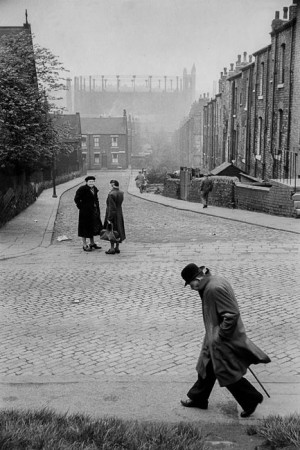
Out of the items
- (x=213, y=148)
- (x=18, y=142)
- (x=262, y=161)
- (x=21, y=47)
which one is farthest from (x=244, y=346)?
(x=213, y=148)

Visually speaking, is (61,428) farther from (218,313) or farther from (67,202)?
(67,202)

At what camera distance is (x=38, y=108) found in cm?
1686

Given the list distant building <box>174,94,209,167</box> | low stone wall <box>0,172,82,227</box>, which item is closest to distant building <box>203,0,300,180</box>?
low stone wall <box>0,172,82,227</box>

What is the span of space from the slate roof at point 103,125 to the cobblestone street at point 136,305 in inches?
2445

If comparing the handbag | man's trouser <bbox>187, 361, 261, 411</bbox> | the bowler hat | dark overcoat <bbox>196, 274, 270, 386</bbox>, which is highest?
the bowler hat

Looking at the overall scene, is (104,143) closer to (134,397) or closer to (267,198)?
(267,198)

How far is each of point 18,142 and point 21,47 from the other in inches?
119

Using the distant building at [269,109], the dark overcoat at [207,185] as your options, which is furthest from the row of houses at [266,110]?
the dark overcoat at [207,185]

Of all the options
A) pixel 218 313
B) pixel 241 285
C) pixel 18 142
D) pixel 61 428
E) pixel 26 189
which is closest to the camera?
pixel 61 428

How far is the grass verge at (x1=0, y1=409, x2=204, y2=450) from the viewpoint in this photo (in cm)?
424

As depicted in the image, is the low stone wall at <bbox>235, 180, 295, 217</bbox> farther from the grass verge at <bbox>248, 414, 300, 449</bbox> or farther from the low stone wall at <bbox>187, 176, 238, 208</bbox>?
the grass verge at <bbox>248, 414, 300, 449</bbox>

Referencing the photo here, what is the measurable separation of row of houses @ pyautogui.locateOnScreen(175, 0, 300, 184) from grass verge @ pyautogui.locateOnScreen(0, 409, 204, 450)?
453 inches

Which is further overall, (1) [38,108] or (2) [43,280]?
(1) [38,108]

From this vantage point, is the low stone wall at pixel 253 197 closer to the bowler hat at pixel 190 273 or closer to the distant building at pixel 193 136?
the bowler hat at pixel 190 273
